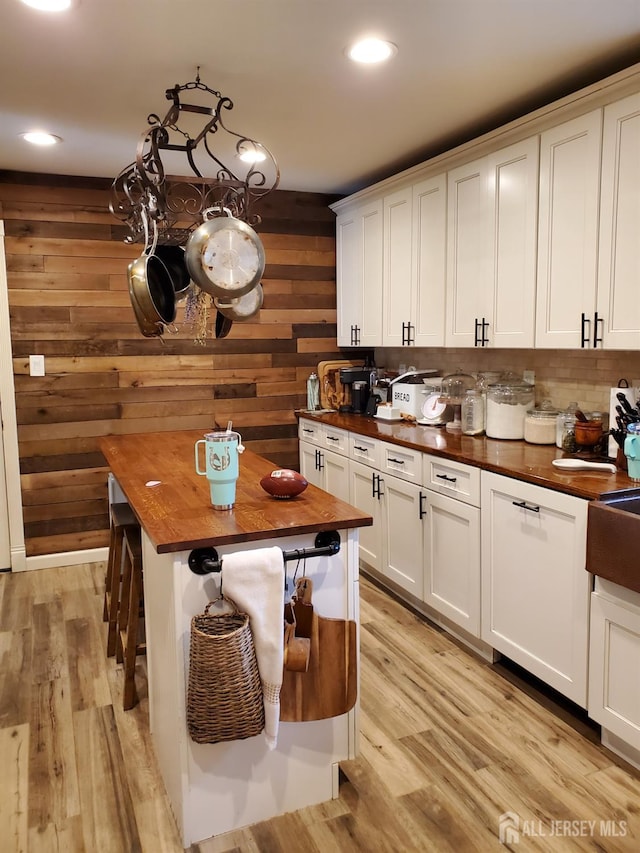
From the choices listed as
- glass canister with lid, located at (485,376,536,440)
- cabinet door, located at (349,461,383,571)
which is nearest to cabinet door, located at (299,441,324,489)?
cabinet door, located at (349,461,383,571)

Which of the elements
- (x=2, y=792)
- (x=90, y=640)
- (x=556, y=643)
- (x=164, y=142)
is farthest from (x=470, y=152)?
(x=2, y=792)

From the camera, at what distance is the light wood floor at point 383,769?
1.92 m

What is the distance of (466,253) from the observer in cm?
335

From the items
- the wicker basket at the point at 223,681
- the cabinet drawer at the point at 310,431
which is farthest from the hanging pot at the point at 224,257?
the cabinet drawer at the point at 310,431

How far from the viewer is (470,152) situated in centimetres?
322

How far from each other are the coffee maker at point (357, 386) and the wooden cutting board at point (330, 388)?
0.10 m

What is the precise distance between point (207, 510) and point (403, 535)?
158cm

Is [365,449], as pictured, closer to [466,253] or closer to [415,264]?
[415,264]

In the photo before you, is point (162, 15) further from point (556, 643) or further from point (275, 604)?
point (556, 643)

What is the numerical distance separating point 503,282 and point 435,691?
1.84 meters

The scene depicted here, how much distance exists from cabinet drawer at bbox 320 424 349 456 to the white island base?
6.64 ft

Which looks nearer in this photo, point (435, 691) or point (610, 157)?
point (610, 157)

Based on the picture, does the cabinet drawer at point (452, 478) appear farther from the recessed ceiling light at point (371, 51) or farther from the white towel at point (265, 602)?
the recessed ceiling light at point (371, 51)

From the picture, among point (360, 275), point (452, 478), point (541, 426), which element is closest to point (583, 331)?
point (541, 426)
